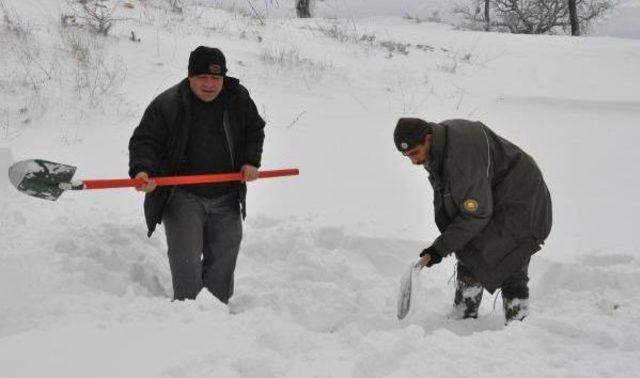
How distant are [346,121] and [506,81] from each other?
268 cm

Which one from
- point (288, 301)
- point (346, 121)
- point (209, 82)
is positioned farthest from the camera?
point (346, 121)

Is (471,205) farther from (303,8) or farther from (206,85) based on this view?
(303,8)

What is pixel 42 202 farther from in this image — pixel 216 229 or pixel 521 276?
pixel 521 276

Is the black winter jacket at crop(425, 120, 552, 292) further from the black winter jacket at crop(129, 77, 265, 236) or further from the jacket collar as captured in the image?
the black winter jacket at crop(129, 77, 265, 236)

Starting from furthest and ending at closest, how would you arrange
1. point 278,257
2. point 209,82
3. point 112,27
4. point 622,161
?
point 112,27, point 622,161, point 278,257, point 209,82

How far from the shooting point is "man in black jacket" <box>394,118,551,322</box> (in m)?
2.81

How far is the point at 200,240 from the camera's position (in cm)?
334

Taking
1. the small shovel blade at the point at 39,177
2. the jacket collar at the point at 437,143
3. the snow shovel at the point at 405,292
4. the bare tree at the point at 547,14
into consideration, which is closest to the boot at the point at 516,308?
the snow shovel at the point at 405,292

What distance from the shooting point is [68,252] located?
376 cm

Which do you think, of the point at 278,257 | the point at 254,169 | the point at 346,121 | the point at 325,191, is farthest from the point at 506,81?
the point at 254,169

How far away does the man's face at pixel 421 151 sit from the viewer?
2.80 meters

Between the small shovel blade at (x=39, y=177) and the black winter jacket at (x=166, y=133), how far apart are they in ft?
1.06

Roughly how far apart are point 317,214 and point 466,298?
55.4 inches

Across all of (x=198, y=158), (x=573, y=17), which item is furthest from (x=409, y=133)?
(x=573, y=17)
